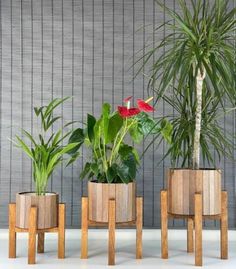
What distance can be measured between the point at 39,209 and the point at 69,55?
1273 millimetres

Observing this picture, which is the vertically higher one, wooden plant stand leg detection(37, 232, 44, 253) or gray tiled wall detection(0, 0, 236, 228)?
gray tiled wall detection(0, 0, 236, 228)

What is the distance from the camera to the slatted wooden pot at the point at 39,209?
105 inches

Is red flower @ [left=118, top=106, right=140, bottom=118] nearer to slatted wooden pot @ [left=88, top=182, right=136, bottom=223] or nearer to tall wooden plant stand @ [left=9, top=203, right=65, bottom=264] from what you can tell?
slatted wooden pot @ [left=88, top=182, right=136, bottom=223]

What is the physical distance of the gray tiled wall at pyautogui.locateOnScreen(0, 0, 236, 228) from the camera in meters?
3.40

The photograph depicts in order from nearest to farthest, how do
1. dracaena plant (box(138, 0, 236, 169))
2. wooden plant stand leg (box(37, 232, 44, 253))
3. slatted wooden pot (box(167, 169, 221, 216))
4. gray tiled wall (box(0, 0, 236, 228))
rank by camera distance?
dracaena plant (box(138, 0, 236, 169)) → slatted wooden pot (box(167, 169, 221, 216)) → wooden plant stand leg (box(37, 232, 44, 253)) → gray tiled wall (box(0, 0, 236, 228))

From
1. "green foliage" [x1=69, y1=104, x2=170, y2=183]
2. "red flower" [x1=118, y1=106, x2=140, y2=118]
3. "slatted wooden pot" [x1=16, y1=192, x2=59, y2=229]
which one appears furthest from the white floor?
"red flower" [x1=118, y1=106, x2=140, y2=118]

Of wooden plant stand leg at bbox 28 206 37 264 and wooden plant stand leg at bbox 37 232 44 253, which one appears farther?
wooden plant stand leg at bbox 37 232 44 253

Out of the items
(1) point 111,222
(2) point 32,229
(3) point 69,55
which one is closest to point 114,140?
(1) point 111,222

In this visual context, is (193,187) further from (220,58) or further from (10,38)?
(10,38)

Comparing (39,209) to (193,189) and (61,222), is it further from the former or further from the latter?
(193,189)

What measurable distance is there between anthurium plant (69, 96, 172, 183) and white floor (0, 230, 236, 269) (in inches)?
19.3

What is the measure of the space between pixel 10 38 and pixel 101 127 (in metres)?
1.22

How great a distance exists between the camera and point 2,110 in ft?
11.2

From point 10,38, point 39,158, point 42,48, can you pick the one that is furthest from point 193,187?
point 10,38
